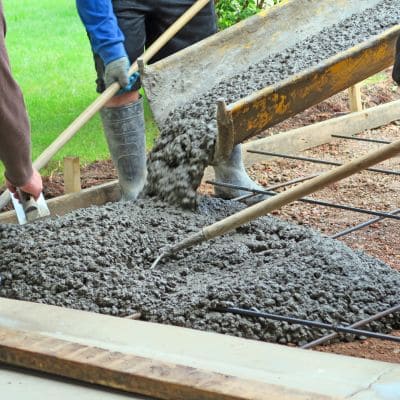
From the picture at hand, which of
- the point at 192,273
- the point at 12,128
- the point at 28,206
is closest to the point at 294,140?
the point at 192,273

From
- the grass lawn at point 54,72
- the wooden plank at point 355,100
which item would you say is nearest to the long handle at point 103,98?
the grass lawn at point 54,72

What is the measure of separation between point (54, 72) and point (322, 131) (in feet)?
12.4

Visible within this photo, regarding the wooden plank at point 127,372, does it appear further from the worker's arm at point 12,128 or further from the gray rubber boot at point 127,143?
the gray rubber boot at point 127,143

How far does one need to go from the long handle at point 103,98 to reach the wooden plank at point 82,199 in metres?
0.37

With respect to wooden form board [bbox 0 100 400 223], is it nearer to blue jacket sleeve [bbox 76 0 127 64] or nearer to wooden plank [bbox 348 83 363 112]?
wooden plank [bbox 348 83 363 112]

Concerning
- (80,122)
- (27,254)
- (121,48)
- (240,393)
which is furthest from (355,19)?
(240,393)

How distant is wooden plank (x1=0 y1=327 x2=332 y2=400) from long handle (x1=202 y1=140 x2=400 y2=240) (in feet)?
3.97

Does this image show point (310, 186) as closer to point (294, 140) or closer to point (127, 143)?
point (127, 143)

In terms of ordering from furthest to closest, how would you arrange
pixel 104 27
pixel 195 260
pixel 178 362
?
pixel 104 27
pixel 195 260
pixel 178 362

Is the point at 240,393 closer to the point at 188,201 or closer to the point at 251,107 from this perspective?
the point at 251,107

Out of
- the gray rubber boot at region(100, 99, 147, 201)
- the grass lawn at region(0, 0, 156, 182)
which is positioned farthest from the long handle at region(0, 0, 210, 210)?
the grass lawn at region(0, 0, 156, 182)

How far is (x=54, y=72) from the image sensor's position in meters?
9.70

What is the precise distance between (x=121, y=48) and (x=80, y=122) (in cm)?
54

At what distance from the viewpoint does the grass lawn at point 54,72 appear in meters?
7.10
